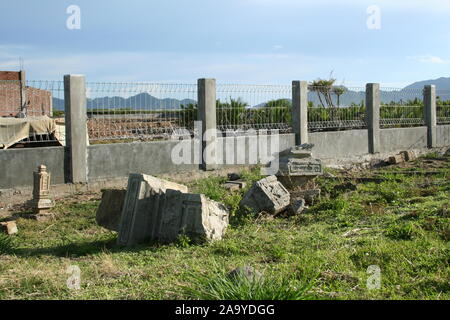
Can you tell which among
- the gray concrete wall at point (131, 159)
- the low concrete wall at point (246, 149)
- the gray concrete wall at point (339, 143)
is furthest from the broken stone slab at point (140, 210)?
the gray concrete wall at point (339, 143)

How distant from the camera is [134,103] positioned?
40.6 ft

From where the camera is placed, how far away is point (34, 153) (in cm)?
1112

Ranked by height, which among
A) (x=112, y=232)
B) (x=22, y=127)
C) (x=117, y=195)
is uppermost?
(x=22, y=127)

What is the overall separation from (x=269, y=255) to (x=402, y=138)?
14.9m

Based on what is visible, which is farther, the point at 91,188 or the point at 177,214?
the point at 91,188

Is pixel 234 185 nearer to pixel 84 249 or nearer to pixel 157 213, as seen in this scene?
pixel 157 213

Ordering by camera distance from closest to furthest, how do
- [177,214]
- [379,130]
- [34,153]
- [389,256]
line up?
1. [389,256]
2. [177,214]
3. [34,153]
4. [379,130]

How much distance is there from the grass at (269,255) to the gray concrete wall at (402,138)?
9001mm

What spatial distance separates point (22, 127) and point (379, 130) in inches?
468

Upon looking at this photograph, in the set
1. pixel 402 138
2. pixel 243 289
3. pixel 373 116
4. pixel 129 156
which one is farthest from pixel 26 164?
pixel 402 138

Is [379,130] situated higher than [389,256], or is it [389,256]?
[379,130]

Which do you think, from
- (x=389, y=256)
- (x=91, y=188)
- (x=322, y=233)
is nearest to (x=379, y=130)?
(x=91, y=188)

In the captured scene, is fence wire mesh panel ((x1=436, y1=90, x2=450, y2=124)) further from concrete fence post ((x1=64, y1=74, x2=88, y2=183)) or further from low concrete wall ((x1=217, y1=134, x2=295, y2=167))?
concrete fence post ((x1=64, y1=74, x2=88, y2=183))
